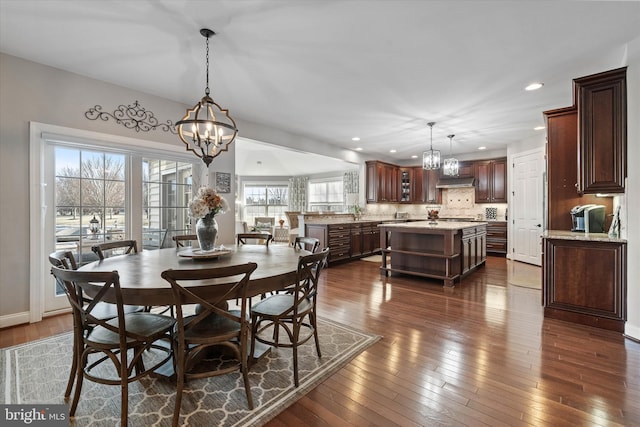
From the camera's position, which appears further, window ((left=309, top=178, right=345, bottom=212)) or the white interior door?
window ((left=309, top=178, right=345, bottom=212))

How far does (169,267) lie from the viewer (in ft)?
6.63

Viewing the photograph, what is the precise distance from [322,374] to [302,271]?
2.55 feet

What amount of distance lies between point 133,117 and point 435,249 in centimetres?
472

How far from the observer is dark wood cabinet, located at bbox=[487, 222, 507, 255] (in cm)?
697

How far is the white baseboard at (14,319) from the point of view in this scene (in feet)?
9.45

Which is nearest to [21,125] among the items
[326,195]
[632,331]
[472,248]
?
[632,331]

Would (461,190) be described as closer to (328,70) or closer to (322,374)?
(328,70)

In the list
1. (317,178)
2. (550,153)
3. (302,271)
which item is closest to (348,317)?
(302,271)

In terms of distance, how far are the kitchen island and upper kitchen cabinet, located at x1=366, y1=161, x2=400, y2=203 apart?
116 inches

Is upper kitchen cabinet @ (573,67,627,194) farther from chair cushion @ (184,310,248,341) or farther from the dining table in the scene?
chair cushion @ (184,310,248,341)

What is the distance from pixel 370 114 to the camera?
15.6 ft

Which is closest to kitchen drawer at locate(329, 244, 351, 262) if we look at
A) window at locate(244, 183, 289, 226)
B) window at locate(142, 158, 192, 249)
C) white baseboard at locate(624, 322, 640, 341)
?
window at locate(142, 158, 192, 249)

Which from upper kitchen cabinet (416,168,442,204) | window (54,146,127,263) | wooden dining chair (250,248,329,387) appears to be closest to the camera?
wooden dining chair (250,248,329,387)

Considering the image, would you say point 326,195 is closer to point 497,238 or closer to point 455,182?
point 455,182
